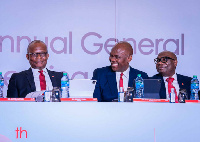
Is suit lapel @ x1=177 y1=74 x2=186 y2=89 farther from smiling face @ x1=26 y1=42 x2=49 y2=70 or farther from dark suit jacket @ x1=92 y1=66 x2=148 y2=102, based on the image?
smiling face @ x1=26 y1=42 x2=49 y2=70

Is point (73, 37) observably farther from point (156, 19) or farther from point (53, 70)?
point (156, 19)

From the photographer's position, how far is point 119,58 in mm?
5016

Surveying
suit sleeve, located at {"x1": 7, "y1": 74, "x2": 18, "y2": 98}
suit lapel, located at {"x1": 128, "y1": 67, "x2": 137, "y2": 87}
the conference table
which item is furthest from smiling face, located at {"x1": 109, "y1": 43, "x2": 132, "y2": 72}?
the conference table

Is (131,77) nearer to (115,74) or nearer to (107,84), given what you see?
(115,74)

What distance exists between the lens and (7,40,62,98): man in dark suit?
4.81 meters

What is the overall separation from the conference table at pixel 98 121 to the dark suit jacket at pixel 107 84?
71.5 inches

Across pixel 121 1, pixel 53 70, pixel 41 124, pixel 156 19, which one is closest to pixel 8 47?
pixel 53 70

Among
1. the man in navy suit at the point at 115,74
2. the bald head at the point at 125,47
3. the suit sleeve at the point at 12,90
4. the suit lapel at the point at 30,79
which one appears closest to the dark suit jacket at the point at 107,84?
the man in navy suit at the point at 115,74

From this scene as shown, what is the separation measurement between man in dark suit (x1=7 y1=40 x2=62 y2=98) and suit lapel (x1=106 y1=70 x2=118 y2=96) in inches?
26.7

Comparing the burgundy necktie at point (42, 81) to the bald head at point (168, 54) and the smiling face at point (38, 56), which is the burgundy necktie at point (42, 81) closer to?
the smiling face at point (38, 56)

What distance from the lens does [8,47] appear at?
17.5 ft

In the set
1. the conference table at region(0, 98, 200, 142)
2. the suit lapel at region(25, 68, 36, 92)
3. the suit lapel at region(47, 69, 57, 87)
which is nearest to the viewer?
the conference table at region(0, 98, 200, 142)

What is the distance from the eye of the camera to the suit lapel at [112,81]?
4.82m

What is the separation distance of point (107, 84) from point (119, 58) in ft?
1.37
